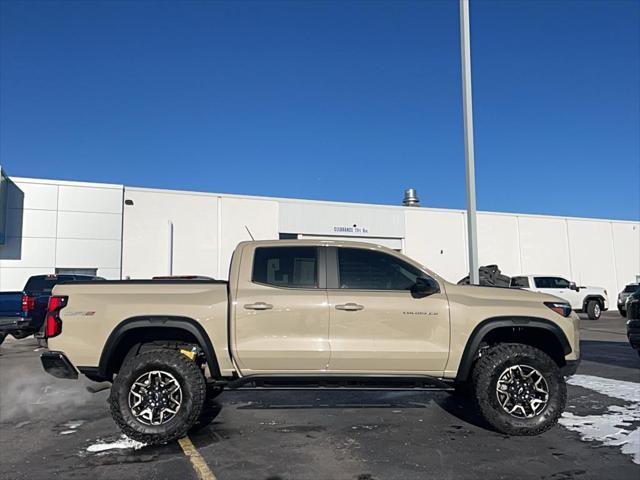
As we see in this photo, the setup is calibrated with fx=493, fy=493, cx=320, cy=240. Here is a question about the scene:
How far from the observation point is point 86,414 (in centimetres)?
615

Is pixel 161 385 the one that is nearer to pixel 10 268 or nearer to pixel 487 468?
pixel 487 468

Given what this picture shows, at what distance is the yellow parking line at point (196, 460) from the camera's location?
4016mm

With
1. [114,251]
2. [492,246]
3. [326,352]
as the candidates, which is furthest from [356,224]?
[326,352]

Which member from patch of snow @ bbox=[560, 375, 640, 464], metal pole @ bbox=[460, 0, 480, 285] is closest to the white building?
metal pole @ bbox=[460, 0, 480, 285]

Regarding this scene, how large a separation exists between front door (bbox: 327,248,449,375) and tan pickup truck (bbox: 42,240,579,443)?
0.01 meters

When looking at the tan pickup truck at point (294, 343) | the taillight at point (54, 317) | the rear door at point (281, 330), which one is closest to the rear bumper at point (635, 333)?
the tan pickup truck at point (294, 343)

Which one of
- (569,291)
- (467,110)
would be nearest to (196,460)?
(467,110)

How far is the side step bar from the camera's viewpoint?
5000 millimetres

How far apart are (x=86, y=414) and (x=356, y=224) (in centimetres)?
2014

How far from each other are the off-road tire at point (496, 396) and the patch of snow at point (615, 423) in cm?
39

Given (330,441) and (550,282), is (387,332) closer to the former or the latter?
(330,441)

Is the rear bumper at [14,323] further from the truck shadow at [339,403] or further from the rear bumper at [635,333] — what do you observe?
the rear bumper at [635,333]

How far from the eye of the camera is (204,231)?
2225cm

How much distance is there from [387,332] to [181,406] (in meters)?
2.18
